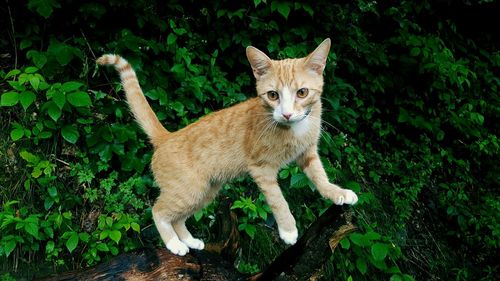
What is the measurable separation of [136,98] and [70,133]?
33.7 inches

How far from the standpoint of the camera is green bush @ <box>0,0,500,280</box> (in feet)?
13.7

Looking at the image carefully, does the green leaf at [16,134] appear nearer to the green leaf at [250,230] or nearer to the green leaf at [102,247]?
the green leaf at [102,247]

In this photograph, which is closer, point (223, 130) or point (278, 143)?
point (278, 143)

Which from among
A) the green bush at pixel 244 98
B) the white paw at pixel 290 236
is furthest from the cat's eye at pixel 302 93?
the green bush at pixel 244 98

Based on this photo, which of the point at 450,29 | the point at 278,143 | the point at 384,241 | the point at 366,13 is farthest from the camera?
the point at 450,29

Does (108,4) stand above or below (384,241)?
above

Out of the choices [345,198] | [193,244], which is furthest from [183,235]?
[345,198]

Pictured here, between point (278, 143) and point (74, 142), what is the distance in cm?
174

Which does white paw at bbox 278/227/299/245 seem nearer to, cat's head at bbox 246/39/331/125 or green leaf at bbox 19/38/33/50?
cat's head at bbox 246/39/331/125

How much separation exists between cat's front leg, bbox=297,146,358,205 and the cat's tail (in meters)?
0.98

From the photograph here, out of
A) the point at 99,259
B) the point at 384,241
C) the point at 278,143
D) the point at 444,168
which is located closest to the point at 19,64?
the point at 99,259

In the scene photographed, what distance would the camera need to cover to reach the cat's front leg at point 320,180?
121 inches

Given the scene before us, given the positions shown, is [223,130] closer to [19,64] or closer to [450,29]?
[19,64]

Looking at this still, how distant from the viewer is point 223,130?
3.55m
